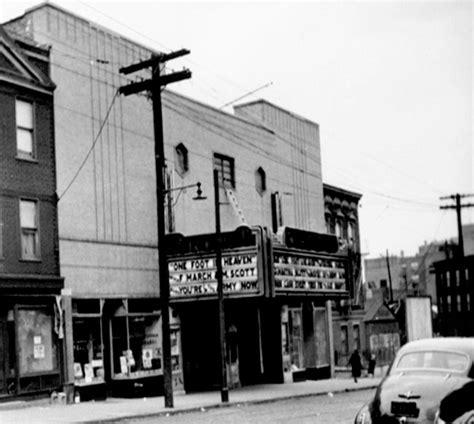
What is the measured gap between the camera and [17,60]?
26406 millimetres

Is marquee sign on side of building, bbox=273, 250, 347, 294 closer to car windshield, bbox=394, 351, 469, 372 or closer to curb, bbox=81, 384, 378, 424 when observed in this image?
curb, bbox=81, 384, 378, 424

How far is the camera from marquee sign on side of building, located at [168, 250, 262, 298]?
30.6 metres

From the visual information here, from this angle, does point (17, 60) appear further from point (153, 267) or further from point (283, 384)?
point (283, 384)

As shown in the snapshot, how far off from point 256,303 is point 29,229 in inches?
512

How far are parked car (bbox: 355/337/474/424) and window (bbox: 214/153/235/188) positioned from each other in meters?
22.7

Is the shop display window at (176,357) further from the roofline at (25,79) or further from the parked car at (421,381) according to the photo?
the parked car at (421,381)

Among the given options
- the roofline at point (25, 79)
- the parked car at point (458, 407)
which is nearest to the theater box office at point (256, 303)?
the roofline at point (25, 79)

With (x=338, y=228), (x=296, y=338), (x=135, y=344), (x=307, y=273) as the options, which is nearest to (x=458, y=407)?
(x=135, y=344)

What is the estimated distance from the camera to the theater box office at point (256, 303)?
30859 millimetres

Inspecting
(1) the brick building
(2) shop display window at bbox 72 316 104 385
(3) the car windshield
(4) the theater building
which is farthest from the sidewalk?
(3) the car windshield

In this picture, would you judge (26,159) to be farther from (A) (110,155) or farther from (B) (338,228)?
(B) (338,228)

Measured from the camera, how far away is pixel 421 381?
1370 cm

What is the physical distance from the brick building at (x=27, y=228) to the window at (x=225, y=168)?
1075 centimetres

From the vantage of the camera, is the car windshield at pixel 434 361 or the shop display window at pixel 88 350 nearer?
the car windshield at pixel 434 361
